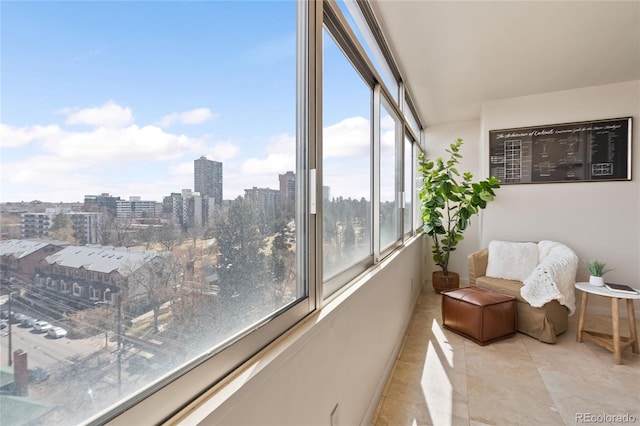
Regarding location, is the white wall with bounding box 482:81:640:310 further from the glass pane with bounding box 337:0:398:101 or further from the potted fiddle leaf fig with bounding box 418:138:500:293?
the glass pane with bounding box 337:0:398:101

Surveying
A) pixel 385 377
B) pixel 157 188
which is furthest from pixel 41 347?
pixel 385 377

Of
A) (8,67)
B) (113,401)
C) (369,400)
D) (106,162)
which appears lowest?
(369,400)

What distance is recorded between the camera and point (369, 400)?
5.75 feet

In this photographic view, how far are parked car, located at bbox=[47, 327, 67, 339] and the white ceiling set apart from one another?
2.38 m

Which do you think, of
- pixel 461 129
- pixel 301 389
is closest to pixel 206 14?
pixel 301 389

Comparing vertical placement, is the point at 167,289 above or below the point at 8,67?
below

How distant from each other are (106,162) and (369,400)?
1857mm

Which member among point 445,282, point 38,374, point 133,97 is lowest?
point 445,282

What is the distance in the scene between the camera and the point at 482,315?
8.76 feet

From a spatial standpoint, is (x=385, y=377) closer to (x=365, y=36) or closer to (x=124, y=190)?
(x=124, y=190)

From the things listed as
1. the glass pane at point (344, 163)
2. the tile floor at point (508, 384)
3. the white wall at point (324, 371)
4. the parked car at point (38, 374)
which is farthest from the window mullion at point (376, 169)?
the parked car at point (38, 374)

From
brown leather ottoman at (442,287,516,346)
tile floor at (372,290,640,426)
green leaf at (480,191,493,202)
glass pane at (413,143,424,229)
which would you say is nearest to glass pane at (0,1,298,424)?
tile floor at (372,290,640,426)

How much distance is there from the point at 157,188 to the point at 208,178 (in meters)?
0.14

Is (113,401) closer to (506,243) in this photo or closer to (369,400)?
(369,400)
